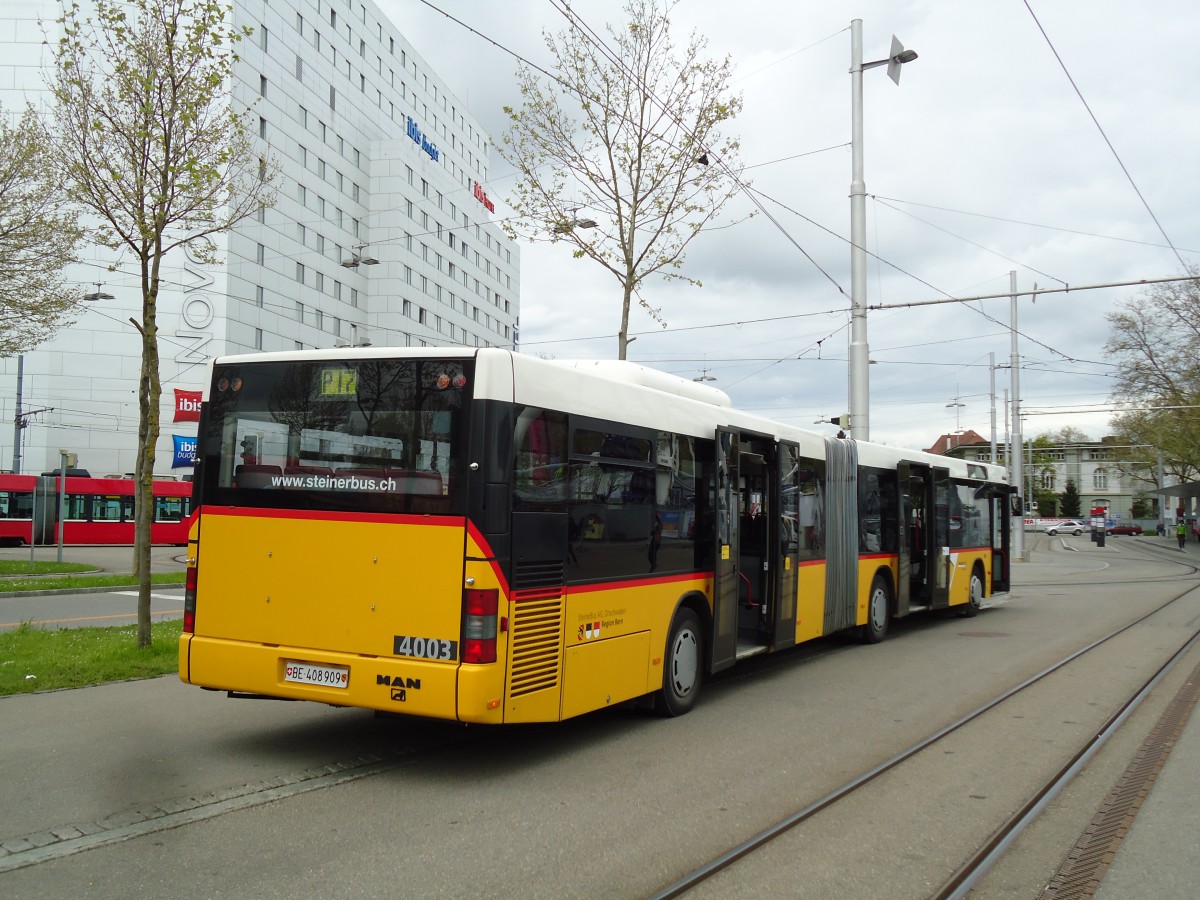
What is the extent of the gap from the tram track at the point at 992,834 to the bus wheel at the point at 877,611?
3065 millimetres

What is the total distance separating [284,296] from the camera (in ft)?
163

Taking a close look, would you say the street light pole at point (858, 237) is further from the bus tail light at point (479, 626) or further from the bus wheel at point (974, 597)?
the bus tail light at point (479, 626)

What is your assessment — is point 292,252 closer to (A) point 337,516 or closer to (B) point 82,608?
(B) point 82,608

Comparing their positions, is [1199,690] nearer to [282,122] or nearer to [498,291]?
[282,122]

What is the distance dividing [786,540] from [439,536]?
512 centimetres

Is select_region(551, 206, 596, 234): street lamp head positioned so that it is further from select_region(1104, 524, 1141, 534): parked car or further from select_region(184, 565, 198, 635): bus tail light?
select_region(1104, 524, 1141, 534): parked car

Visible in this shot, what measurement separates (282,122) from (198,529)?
4712 centimetres

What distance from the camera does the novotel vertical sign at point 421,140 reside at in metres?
62.9

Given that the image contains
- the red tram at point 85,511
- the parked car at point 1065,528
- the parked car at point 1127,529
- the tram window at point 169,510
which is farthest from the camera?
the parked car at point 1127,529

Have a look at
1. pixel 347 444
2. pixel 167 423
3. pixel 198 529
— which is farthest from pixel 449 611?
pixel 167 423

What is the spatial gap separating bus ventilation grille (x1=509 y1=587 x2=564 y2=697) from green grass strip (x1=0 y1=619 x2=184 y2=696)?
4.84 m

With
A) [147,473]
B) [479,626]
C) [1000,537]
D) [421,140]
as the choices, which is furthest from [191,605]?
[421,140]

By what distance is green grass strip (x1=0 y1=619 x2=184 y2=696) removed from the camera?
8.63 m

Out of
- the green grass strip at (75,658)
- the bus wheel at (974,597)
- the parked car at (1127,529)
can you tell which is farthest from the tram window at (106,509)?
the parked car at (1127,529)
